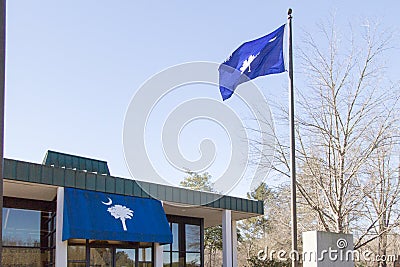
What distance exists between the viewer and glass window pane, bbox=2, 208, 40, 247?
1705 cm

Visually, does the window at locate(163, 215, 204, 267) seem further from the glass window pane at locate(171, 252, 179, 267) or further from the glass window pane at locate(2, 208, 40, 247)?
the glass window pane at locate(2, 208, 40, 247)

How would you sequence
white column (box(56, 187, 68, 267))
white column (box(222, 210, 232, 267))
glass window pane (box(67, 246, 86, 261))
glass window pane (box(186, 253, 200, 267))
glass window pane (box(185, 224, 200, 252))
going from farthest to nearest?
1. glass window pane (box(185, 224, 200, 252))
2. glass window pane (box(186, 253, 200, 267))
3. white column (box(222, 210, 232, 267))
4. glass window pane (box(67, 246, 86, 261))
5. white column (box(56, 187, 68, 267))

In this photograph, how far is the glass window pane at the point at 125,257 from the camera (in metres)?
18.6

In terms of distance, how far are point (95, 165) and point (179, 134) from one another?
14.0 feet

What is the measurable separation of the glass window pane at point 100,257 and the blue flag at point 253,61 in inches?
273

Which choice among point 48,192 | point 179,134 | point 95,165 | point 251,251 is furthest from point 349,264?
point 251,251

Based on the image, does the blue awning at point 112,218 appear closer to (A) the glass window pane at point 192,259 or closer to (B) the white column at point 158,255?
(B) the white column at point 158,255

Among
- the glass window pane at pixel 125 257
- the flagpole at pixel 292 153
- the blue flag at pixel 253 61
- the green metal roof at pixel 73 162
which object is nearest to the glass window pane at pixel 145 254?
the glass window pane at pixel 125 257

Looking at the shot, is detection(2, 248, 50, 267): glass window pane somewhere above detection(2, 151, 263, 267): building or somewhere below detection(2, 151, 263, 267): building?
below

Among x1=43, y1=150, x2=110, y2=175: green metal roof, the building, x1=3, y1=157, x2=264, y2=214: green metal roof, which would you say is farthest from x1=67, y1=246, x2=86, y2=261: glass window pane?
x1=43, y1=150, x2=110, y2=175: green metal roof

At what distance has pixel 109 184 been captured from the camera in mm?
17156

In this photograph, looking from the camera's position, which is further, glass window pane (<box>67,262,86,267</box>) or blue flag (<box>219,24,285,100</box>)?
glass window pane (<box>67,262,86,267</box>)

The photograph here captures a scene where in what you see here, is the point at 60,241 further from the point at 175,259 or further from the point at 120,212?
the point at 175,259

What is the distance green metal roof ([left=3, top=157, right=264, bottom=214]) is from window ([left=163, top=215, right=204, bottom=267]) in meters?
2.46
